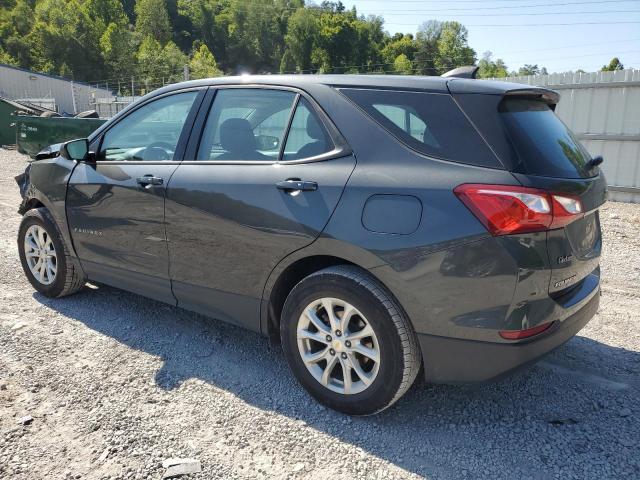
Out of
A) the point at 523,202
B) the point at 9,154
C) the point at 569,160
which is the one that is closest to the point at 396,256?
the point at 523,202

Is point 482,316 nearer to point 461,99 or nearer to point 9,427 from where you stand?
point 461,99

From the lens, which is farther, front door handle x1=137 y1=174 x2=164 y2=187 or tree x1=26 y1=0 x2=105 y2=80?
tree x1=26 y1=0 x2=105 y2=80

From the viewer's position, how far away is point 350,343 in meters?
2.68

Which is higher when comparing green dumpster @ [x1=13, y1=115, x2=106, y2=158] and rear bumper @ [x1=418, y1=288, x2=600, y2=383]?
green dumpster @ [x1=13, y1=115, x2=106, y2=158]

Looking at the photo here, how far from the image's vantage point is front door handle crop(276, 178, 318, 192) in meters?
2.73

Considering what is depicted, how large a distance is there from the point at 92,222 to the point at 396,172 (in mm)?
2495

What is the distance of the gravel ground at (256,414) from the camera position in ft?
8.01

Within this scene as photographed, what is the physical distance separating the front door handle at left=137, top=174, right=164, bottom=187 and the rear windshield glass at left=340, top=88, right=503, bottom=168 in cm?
140

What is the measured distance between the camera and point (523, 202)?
2281 mm

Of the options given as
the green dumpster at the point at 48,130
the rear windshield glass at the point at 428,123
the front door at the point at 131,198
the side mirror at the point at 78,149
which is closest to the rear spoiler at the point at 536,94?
the rear windshield glass at the point at 428,123

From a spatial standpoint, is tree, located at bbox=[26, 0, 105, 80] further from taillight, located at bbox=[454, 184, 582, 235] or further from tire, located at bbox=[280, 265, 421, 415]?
taillight, located at bbox=[454, 184, 582, 235]

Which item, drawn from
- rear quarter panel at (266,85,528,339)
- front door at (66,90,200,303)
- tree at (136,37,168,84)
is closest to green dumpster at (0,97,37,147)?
front door at (66,90,200,303)

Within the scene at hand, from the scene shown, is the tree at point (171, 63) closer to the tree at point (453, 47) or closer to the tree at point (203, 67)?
the tree at point (203, 67)

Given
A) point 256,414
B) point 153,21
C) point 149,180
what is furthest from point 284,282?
point 153,21
